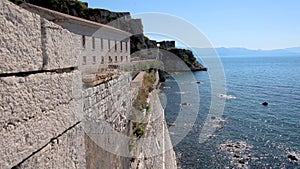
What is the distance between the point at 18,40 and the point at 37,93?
35cm

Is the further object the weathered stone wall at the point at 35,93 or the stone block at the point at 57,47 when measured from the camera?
the stone block at the point at 57,47

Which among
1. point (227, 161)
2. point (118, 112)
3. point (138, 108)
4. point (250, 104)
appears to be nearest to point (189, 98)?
point (250, 104)

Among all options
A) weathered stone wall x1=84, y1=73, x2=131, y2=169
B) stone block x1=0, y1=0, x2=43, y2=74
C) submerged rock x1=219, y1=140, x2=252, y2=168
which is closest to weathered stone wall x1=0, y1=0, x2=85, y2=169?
stone block x1=0, y1=0, x2=43, y2=74

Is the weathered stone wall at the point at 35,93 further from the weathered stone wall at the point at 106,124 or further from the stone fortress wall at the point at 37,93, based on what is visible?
the weathered stone wall at the point at 106,124

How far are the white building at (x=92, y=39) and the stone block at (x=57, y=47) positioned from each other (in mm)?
12611

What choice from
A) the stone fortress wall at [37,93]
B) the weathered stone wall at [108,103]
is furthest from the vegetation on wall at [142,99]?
the stone fortress wall at [37,93]

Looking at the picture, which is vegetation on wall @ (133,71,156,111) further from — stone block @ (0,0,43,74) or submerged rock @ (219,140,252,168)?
stone block @ (0,0,43,74)

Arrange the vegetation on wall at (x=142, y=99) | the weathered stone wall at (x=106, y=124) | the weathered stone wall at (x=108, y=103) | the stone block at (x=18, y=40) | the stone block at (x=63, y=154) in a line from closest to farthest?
the stone block at (x=18, y=40) < the stone block at (x=63, y=154) < the weathered stone wall at (x=106, y=124) < the weathered stone wall at (x=108, y=103) < the vegetation on wall at (x=142, y=99)

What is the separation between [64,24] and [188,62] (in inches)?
2639

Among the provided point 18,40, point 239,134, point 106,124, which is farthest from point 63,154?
point 239,134

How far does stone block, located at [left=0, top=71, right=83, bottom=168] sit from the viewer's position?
4.31ft

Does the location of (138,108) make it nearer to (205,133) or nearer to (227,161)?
(227,161)

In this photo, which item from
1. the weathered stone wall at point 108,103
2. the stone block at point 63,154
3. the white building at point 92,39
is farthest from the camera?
the white building at point 92,39

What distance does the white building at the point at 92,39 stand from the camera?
16.9m
